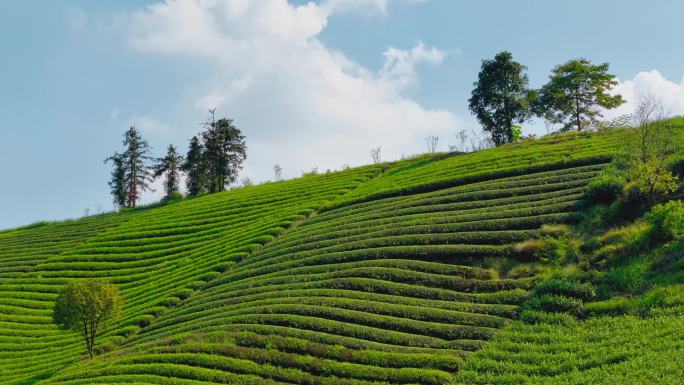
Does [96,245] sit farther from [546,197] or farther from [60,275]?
[546,197]

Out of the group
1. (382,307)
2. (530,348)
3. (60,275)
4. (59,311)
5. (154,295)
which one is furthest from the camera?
(60,275)

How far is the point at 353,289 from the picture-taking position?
1189 inches

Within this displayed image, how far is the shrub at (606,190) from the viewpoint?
34.3 m

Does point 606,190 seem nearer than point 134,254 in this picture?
Yes

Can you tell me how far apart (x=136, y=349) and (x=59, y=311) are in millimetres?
6201

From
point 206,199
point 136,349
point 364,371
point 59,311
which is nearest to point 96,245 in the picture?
point 206,199

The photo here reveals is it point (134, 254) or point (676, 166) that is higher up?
point (676, 166)

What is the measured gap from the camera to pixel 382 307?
27344 millimetres

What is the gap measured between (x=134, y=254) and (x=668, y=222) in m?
36.9

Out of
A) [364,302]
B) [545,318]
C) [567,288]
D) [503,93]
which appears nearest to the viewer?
[545,318]

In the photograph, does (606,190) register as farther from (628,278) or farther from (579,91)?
(579,91)

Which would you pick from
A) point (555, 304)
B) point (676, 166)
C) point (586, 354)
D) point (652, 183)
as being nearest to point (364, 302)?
point (555, 304)

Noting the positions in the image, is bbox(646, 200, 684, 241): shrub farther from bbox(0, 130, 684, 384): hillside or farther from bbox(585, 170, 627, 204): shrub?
bbox(585, 170, 627, 204): shrub

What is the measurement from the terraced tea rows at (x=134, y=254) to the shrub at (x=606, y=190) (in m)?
20.6
